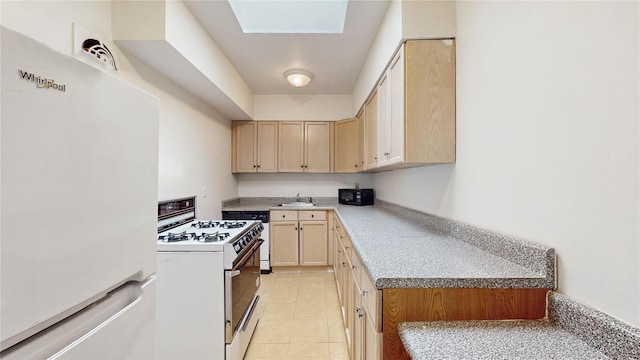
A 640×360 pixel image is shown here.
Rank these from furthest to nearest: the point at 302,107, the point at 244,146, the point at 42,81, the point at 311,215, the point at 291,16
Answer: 1. the point at 302,107
2. the point at 244,146
3. the point at 311,215
4. the point at 291,16
5. the point at 42,81

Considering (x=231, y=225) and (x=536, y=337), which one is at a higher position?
(x=231, y=225)

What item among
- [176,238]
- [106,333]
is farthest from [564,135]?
[176,238]

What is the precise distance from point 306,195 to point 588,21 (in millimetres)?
3541

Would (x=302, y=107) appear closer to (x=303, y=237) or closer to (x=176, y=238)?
(x=303, y=237)

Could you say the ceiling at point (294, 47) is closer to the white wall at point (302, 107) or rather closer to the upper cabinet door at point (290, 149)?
the white wall at point (302, 107)

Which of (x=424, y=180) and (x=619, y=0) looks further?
(x=424, y=180)

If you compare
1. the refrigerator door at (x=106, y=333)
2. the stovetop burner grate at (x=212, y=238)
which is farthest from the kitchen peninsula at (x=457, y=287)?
the stovetop burner grate at (x=212, y=238)

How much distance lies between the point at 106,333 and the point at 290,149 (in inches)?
129

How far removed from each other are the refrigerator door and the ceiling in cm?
195

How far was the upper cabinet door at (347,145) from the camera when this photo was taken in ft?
11.8

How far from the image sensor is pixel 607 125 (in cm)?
79

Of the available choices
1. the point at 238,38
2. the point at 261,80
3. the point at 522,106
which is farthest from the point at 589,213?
the point at 261,80

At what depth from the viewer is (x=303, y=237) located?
141 inches

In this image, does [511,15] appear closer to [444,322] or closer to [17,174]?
[444,322]
